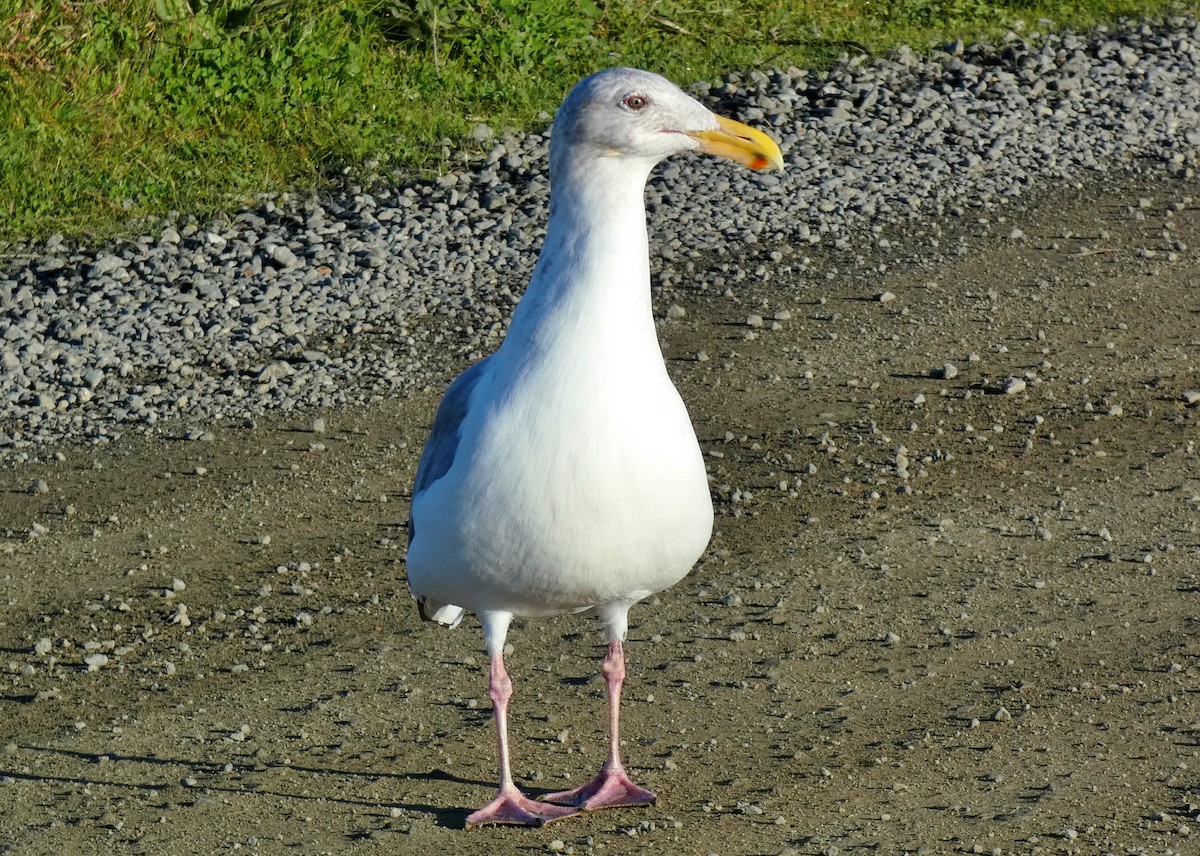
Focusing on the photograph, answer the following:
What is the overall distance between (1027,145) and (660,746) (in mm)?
6186

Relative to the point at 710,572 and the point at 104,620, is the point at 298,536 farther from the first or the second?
the point at 710,572

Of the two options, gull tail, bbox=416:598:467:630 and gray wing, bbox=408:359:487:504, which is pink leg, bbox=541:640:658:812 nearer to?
gull tail, bbox=416:598:467:630

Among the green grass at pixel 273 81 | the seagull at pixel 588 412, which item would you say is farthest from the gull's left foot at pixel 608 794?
the green grass at pixel 273 81

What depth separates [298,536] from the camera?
6648 millimetres

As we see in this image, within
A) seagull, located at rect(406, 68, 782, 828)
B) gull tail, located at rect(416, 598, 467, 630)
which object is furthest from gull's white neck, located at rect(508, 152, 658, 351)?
gull tail, located at rect(416, 598, 467, 630)

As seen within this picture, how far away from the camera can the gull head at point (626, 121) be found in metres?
4.38

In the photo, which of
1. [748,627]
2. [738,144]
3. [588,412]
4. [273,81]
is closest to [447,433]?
[588,412]

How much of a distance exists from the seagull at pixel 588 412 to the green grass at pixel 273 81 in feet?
17.9

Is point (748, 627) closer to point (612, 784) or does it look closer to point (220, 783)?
point (612, 784)

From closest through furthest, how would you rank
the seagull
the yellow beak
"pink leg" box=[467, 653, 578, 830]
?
the seagull
the yellow beak
"pink leg" box=[467, 653, 578, 830]

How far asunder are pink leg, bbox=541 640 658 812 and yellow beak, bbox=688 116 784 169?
150 cm

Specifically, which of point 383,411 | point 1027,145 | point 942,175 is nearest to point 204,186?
point 383,411

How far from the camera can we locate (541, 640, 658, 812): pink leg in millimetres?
4918

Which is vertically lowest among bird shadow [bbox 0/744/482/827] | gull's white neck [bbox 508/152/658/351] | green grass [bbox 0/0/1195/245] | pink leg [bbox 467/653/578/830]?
bird shadow [bbox 0/744/482/827]
